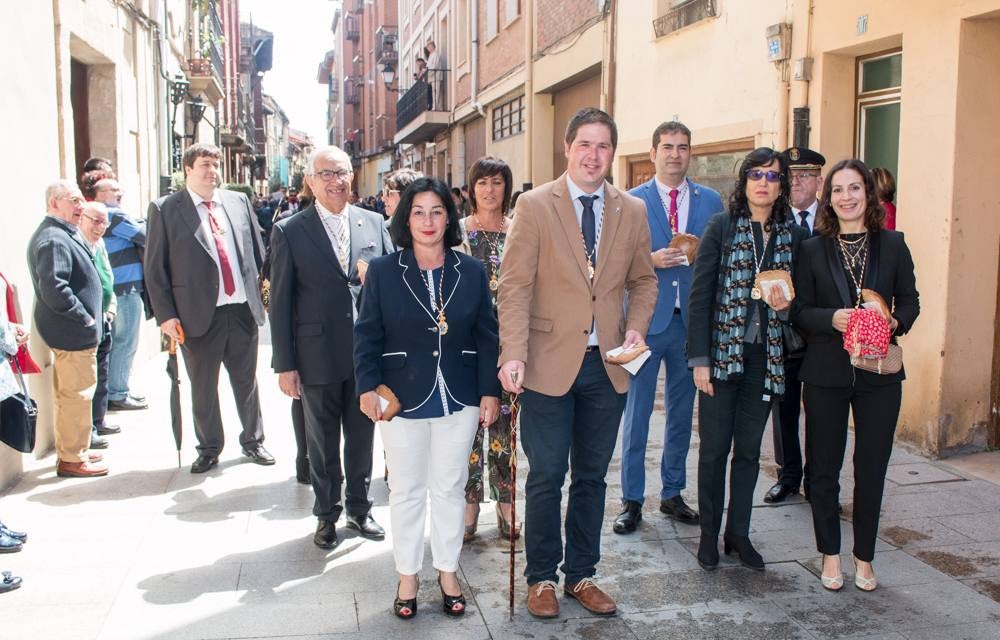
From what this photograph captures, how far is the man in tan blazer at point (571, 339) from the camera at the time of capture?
3773mm

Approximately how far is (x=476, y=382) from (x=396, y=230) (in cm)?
73

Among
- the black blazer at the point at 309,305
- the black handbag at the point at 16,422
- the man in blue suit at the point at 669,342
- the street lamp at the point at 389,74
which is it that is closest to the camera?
the black handbag at the point at 16,422

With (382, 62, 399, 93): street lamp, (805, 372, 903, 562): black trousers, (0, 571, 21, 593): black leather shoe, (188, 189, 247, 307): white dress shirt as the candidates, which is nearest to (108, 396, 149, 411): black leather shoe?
(188, 189, 247, 307): white dress shirt

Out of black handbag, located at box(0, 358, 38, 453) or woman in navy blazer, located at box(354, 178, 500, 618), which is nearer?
woman in navy blazer, located at box(354, 178, 500, 618)

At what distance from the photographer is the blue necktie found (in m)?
3.91

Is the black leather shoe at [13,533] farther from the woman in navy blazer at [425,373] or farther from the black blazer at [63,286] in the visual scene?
the woman in navy blazer at [425,373]

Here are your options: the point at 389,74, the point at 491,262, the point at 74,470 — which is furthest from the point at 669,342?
the point at 389,74

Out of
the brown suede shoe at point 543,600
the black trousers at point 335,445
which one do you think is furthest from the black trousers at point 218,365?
the brown suede shoe at point 543,600

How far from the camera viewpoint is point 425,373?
375 centimetres

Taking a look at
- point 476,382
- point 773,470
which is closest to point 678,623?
point 476,382

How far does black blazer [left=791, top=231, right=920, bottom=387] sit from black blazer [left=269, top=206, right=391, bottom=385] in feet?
7.45

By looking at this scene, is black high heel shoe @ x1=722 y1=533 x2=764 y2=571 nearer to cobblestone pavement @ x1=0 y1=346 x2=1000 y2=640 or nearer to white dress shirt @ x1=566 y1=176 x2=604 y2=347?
cobblestone pavement @ x1=0 y1=346 x2=1000 y2=640

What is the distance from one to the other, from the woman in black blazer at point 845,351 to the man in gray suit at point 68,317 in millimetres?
4303

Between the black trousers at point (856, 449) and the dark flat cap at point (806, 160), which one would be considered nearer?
the black trousers at point (856, 449)
